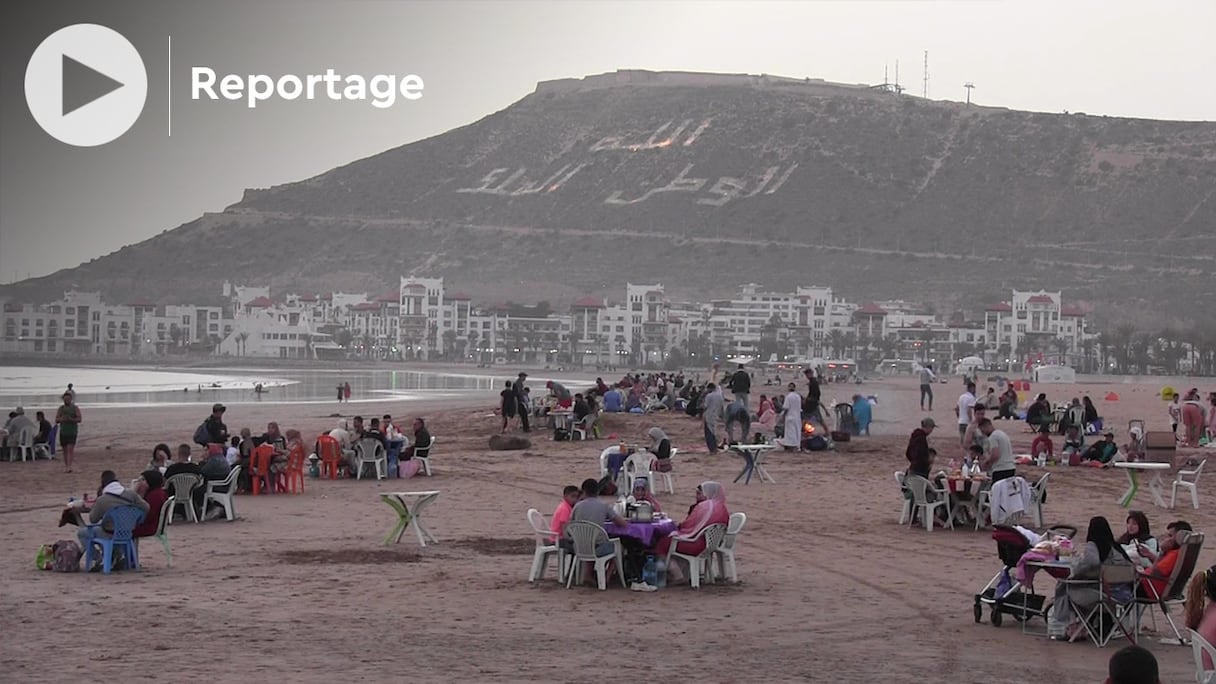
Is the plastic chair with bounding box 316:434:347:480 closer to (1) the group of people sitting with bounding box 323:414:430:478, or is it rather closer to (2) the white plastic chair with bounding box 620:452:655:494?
(1) the group of people sitting with bounding box 323:414:430:478

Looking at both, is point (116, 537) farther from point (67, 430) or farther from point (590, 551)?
point (67, 430)

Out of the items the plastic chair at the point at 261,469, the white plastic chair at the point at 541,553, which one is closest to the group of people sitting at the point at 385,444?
the plastic chair at the point at 261,469

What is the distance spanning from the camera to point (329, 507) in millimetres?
15562

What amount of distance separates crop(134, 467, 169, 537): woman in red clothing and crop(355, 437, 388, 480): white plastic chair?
640 cm

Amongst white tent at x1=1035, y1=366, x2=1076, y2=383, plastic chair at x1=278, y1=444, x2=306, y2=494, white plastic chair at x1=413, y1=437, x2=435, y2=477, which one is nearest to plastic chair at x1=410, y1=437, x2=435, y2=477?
white plastic chair at x1=413, y1=437, x2=435, y2=477

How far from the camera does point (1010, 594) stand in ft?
30.9

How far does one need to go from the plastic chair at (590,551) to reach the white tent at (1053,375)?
5540 cm

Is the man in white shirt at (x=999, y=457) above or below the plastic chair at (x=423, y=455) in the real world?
above

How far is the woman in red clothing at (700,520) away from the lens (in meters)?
10.8

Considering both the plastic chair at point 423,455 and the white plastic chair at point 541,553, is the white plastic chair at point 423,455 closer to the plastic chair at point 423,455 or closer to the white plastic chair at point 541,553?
the plastic chair at point 423,455

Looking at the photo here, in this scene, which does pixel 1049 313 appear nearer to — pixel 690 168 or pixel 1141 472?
pixel 690 168

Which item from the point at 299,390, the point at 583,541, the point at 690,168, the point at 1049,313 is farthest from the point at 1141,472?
the point at 690,168

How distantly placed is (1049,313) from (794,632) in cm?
10458

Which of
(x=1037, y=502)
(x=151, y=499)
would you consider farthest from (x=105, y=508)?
(x=1037, y=502)
